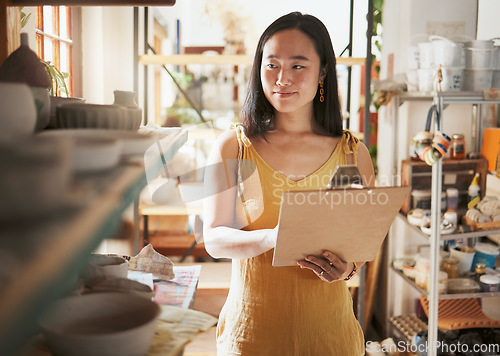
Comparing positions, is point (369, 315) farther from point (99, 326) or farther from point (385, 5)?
point (99, 326)

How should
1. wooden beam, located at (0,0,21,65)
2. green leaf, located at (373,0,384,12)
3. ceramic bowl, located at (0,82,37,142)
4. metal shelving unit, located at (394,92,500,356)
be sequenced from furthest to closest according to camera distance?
green leaf, located at (373,0,384,12) → metal shelving unit, located at (394,92,500,356) → wooden beam, located at (0,0,21,65) → ceramic bowl, located at (0,82,37,142)

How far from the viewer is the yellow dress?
1345 millimetres

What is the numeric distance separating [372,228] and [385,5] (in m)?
2.61

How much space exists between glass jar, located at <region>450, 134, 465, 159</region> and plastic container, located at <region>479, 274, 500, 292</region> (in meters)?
0.66

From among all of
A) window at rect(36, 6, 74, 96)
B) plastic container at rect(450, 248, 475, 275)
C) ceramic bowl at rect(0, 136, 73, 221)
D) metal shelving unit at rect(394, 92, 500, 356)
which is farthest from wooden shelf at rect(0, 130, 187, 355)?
plastic container at rect(450, 248, 475, 275)

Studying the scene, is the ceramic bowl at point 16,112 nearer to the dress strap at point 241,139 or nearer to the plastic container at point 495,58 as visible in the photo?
the dress strap at point 241,139

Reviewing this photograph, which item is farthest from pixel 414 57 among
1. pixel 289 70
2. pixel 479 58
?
pixel 289 70

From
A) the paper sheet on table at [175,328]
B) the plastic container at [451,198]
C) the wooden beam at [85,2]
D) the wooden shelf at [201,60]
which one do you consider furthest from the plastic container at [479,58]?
the paper sheet on table at [175,328]

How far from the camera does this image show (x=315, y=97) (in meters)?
1.57

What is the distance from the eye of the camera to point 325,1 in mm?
4809

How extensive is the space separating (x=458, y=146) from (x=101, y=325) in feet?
8.67

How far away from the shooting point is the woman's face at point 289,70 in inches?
54.1

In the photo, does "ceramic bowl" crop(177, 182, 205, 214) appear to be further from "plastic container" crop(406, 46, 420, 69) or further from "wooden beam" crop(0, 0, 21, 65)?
"wooden beam" crop(0, 0, 21, 65)

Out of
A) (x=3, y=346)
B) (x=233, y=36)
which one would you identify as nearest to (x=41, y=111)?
(x=3, y=346)
